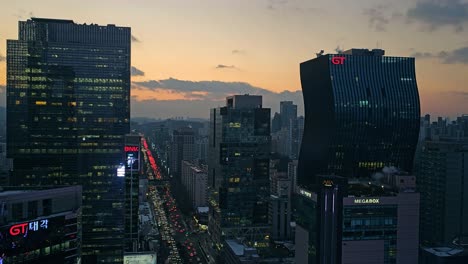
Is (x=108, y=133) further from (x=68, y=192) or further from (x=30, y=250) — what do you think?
(x=30, y=250)

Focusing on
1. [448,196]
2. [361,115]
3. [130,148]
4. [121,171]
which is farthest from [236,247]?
[448,196]

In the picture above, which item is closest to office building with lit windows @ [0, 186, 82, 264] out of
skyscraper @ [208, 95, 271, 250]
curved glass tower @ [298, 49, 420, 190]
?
curved glass tower @ [298, 49, 420, 190]

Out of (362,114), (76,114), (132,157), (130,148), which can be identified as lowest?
(132,157)

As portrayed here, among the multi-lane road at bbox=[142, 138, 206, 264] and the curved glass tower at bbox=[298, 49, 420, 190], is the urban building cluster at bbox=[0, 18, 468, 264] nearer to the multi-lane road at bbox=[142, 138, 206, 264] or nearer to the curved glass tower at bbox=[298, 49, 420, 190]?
the curved glass tower at bbox=[298, 49, 420, 190]

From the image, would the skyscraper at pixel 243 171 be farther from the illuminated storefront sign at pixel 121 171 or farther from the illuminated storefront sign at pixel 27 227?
the illuminated storefront sign at pixel 27 227

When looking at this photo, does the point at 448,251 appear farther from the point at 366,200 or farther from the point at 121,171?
the point at 121,171

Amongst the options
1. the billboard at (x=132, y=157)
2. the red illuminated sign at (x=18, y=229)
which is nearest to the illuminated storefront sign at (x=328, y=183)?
the red illuminated sign at (x=18, y=229)
